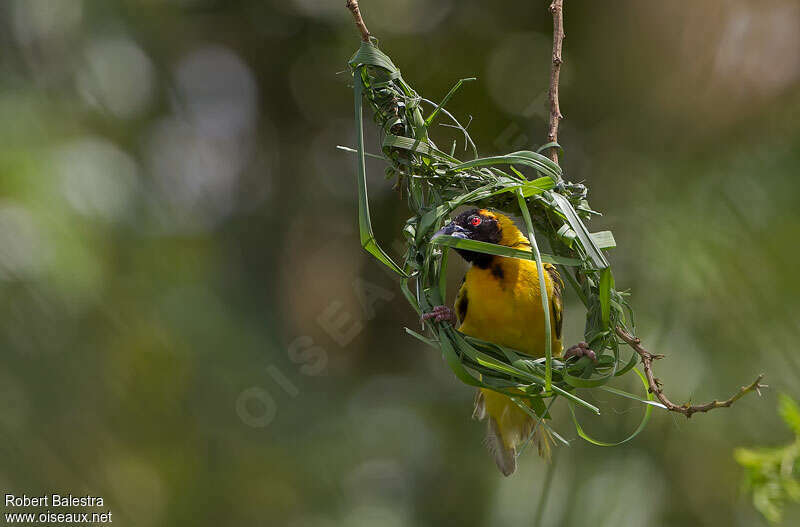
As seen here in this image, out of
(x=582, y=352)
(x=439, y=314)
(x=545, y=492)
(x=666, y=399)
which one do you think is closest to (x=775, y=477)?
(x=666, y=399)

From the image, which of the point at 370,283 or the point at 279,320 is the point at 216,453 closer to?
the point at 279,320

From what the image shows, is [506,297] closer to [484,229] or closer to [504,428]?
[484,229]

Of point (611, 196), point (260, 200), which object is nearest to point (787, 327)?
point (611, 196)

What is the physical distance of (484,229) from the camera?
Answer: 83.5 inches

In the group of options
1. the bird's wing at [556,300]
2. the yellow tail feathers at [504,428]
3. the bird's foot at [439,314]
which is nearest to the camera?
the bird's foot at [439,314]

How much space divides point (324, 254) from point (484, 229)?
8.87 ft

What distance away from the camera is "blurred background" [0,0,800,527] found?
9.64 feet

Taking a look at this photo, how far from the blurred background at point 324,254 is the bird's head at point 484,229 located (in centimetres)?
76

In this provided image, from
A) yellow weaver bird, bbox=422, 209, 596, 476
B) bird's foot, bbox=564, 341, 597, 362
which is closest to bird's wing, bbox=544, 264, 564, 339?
yellow weaver bird, bbox=422, 209, 596, 476

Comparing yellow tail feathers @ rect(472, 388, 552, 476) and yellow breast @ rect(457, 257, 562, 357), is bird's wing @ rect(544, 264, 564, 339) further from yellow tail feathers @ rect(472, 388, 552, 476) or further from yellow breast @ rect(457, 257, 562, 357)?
yellow tail feathers @ rect(472, 388, 552, 476)

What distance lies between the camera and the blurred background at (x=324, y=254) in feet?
9.64

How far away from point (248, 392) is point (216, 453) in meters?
0.39

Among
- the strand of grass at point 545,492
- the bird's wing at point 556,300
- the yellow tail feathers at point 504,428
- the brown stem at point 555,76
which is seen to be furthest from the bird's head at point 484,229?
the strand of grass at point 545,492

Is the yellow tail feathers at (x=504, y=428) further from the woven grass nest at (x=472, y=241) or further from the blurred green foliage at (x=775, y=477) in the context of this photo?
the blurred green foliage at (x=775, y=477)
